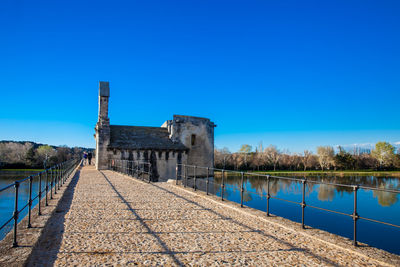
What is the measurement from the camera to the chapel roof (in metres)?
21.2

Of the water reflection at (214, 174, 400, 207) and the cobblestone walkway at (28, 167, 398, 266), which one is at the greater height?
the cobblestone walkway at (28, 167, 398, 266)

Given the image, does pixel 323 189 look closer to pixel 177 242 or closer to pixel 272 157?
pixel 272 157

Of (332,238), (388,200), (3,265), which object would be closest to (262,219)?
(332,238)

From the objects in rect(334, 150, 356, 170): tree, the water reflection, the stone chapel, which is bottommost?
the water reflection

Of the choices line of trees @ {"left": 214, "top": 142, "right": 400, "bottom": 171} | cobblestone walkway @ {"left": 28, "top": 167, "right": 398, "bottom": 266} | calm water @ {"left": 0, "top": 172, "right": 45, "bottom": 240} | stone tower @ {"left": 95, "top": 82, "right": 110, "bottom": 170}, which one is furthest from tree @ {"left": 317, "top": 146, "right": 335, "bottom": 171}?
cobblestone walkway @ {"left": 28, "top": 167, "right": 398, "bottom": 266}

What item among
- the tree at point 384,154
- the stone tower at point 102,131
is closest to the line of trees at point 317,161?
the tree at point 384,154

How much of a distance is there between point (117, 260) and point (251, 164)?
7216 centimetres

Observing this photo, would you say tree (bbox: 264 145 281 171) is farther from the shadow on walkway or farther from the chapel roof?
the shadow on walkway

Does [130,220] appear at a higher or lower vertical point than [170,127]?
lower

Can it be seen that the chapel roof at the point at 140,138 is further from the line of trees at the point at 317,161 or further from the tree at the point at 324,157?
the tree at the point at 324,157

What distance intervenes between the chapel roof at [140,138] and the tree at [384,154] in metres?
80.1

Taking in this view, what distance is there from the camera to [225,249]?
391 centimetres

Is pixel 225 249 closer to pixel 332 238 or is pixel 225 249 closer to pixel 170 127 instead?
pixel 332 238

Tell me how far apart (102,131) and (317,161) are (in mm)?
76774
